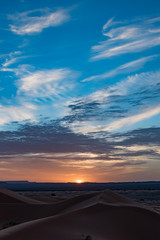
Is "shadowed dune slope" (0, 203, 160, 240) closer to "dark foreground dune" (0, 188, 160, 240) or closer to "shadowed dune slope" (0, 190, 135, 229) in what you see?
"dark foreground dune" (0, 188, 160, 240)

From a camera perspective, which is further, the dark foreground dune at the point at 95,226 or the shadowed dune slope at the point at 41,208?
the shadowed dune slope at the point at 41,208

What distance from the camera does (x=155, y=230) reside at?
524 inches

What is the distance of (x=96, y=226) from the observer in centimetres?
1295

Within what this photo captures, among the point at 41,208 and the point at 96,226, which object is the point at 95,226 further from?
the point at 41,208

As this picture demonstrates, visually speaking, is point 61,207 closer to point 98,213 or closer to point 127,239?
point 98,213

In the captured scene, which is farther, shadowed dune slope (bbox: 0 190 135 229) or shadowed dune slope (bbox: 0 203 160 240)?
shadowed dune slope (bbox: 0 190 135 229)

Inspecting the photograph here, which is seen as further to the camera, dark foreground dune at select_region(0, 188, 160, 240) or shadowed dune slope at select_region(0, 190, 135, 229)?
shadowed dune slope at select_region(0, 190, 135, 229)

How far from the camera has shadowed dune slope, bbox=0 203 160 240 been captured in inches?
395

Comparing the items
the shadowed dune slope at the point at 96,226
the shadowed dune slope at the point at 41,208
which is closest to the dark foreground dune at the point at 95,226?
the shadowed dune slope at the point at 96,226

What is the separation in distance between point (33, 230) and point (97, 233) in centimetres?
291

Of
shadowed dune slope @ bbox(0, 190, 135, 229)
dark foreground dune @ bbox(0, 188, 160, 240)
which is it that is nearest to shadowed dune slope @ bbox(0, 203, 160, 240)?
dark foreground dune @ bbox(0, 188, 160, 240)

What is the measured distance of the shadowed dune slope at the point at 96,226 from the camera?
10.0 meters

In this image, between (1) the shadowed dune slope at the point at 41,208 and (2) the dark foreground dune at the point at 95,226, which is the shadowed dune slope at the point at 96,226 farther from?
(1) the shadowed dune slope at the point at 41,208

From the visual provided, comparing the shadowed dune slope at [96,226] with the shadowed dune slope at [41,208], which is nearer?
the shadowed dune slope at [96,226]
